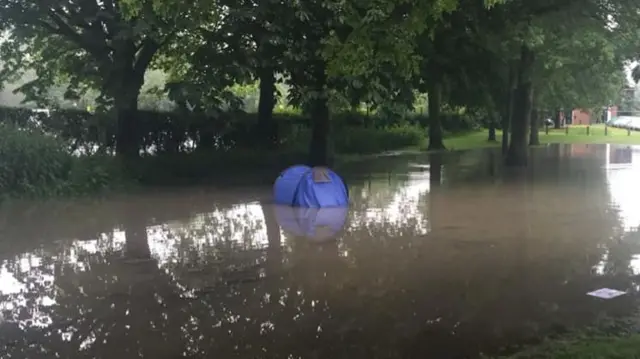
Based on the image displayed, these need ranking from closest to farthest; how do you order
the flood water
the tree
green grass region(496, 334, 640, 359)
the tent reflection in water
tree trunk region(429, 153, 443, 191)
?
green grass region(496, 334, 640, 359), the flood water, the tent reflection in water, the tree, tree trunk region(429, 153, 443, 191)

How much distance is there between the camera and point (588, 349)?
5.98m

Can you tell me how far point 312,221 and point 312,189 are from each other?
2254 millimetres

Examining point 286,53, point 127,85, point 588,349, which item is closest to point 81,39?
point 127,85

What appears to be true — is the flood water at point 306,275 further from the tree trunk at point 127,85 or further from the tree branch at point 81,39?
the tree branch at point 81,39

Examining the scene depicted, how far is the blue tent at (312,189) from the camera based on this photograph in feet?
57.1

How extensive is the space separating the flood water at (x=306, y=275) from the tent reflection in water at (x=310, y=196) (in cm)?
28

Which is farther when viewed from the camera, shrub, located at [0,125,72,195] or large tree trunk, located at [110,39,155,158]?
large tree trunk, located at [110,39,155,158]

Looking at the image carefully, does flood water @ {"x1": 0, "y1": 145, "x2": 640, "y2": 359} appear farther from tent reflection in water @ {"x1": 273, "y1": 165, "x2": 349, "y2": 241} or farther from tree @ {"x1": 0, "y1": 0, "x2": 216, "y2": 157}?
tree @ {"x1": 0, "y1": 0, "x2": 216, "y2": 157}

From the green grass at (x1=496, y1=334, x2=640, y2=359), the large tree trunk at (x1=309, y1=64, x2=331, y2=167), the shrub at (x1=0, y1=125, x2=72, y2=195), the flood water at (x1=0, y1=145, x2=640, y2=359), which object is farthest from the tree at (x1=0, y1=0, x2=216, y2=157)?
the green grass at (x1=496, y1=334, x2=640, y2=359)

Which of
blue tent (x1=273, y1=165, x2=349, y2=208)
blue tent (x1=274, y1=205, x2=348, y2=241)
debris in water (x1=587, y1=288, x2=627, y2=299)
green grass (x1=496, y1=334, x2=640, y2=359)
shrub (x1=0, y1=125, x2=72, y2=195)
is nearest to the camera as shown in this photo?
green grass (x1=496, y1=334, x2=640, y2=359)

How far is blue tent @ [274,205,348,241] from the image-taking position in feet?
45.5

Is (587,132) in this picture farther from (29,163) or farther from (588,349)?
(588,349)

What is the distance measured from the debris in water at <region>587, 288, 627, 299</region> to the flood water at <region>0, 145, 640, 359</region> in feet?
0.62

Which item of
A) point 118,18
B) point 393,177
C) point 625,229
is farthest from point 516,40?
point 118,18
